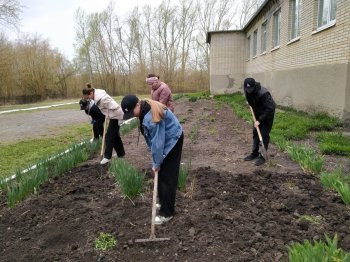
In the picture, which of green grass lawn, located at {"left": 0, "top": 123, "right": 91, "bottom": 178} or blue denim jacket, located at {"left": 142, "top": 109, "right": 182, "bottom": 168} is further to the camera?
green grass lawn, located at {"left": 0, "top": 123, "right": 91, "bottom": 178}

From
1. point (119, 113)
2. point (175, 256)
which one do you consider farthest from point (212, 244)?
point (119, 113)

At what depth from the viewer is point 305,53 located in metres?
10.7

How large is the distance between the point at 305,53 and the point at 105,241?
958 centimetres

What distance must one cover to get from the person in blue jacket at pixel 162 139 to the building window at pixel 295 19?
1031cm

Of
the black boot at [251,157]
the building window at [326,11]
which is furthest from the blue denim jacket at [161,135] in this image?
the building window at [326,11]

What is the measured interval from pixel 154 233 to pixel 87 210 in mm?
1119

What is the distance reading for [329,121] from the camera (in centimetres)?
840

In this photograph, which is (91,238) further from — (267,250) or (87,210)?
(267,250)

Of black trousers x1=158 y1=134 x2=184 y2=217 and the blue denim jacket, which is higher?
the blue denim jacket

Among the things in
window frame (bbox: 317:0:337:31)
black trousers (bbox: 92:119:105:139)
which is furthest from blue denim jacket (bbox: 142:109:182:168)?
window frame (bbox: 317:0:337:31)

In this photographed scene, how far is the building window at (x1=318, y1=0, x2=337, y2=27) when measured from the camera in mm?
8977

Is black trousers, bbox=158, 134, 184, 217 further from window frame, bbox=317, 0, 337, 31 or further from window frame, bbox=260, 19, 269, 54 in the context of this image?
window frame, bbox=260, 19, 269, 54

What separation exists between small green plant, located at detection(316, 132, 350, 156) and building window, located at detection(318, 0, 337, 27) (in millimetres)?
3771

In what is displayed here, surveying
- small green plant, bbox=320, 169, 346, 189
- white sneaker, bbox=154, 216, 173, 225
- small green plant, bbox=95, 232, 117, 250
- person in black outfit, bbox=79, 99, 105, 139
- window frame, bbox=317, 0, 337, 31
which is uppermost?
window frame, bbox=317, 0, 337, 31
